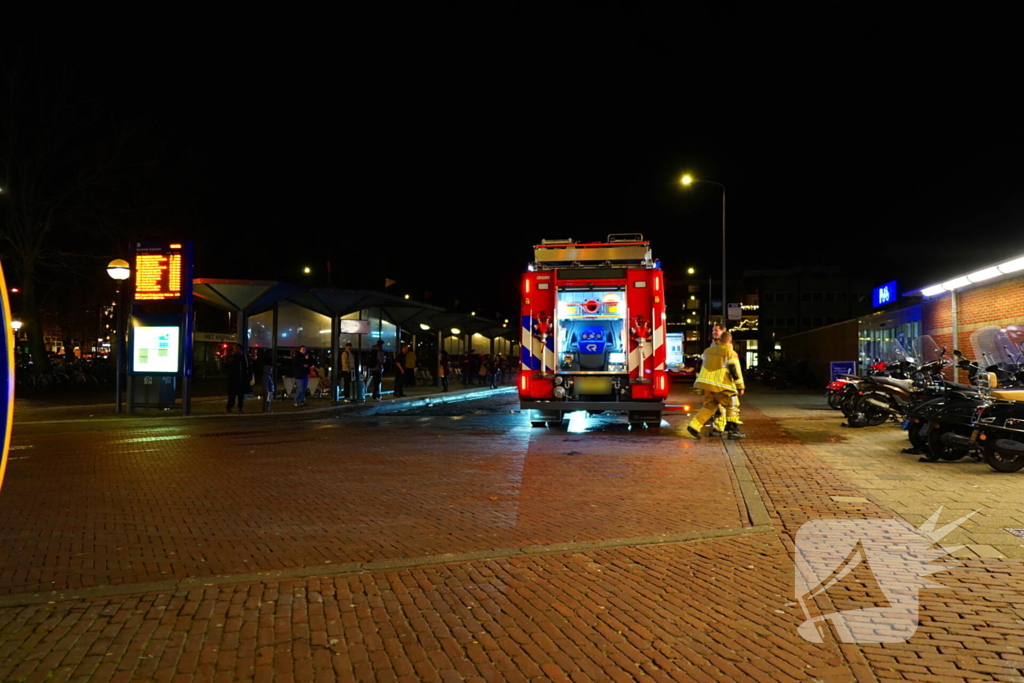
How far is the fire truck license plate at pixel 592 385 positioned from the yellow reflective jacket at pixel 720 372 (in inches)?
66.8

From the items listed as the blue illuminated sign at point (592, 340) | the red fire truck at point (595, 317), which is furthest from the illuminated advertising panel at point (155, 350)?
the blue illuminated sign at point (592, 340)

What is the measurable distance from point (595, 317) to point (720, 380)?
2.74 meters

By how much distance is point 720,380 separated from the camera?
43.4ft

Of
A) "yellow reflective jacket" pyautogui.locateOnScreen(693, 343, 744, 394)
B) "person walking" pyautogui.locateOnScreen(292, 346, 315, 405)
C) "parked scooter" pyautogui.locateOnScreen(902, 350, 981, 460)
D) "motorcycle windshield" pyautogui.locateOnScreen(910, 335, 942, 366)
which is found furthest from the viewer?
"person walking" pyautogui.locateOnScreen(292, 346, 315, 405)

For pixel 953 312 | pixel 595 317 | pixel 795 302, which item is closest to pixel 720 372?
pixel 595 317

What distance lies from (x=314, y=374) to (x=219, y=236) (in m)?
15.6

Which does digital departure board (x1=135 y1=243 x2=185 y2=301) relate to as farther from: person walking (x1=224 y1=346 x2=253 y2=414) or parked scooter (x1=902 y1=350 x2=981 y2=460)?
parked scooter (x1=902 y1=350 x2=981 y2=460)

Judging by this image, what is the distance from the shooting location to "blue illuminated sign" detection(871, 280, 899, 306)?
24.6m

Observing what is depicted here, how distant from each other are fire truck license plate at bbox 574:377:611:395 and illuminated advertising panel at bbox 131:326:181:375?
969 cm

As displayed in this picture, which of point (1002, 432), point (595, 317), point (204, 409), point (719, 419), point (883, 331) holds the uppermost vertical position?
point (883, 331)

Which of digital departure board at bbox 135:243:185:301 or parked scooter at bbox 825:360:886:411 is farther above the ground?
digital departure board at bbox 135:243:185:301

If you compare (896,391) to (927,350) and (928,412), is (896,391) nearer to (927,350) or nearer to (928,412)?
(927,350)

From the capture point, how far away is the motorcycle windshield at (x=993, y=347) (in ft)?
43.1

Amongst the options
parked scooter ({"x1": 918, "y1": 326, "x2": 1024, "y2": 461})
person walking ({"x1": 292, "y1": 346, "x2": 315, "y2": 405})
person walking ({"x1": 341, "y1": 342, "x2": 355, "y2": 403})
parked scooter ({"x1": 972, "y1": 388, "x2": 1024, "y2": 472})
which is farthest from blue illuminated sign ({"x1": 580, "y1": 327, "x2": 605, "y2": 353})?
person walking ({"x1": 341, "y1": 342, "x2": 355, "y2": 403})
